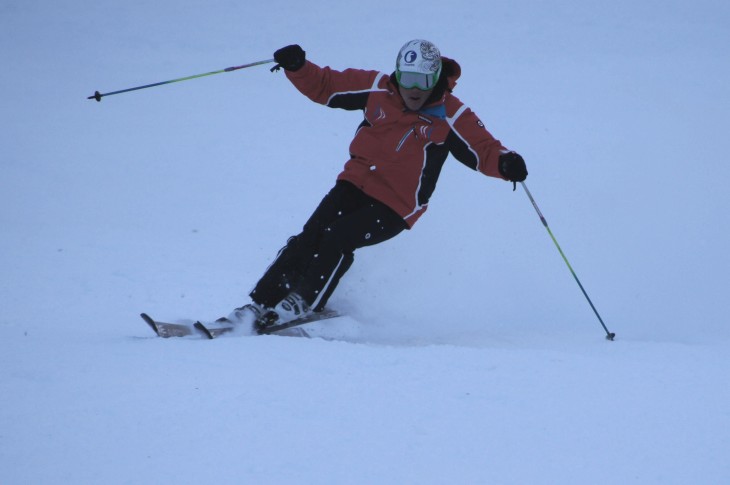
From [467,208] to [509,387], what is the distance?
13.2 feet

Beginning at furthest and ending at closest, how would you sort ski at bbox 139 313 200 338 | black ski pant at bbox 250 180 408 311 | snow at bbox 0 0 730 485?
black ski pant at bbox 250 180 408 311, ski at bbox 139 313 200 338, snow at bbox 0 0 730 485

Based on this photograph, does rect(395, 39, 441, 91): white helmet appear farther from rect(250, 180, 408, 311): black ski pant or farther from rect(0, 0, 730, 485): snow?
rect(0, 0, 730, 485): snow

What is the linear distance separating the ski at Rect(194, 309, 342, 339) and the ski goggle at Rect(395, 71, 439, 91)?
4.50 ft

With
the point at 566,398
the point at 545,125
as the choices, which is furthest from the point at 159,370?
the point at 545,125

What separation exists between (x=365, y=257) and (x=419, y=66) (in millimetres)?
1649

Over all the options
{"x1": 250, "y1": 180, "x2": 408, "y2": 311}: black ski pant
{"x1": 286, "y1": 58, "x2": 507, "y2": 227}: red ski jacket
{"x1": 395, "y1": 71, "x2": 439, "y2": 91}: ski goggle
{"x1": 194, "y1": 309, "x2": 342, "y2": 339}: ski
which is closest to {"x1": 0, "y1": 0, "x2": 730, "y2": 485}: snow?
{"x1": 194, "y1": 309, "x2": 342, "y2": 339}: ski

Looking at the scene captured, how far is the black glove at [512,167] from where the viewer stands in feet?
13.8

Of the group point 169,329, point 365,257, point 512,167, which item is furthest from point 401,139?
point 169,329

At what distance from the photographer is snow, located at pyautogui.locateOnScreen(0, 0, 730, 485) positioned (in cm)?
261

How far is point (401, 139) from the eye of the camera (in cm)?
439

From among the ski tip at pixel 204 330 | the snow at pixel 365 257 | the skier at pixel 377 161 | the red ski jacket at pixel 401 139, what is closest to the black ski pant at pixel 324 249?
the skier at pixel 377 161

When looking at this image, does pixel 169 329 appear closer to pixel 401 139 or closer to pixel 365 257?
pixel 401 139

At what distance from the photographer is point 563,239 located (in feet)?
21.4

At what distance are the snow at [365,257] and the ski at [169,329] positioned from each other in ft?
0.66
